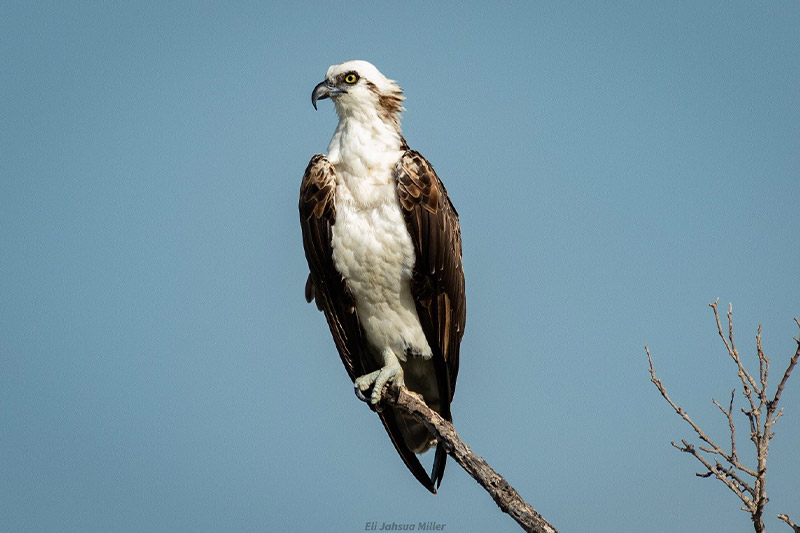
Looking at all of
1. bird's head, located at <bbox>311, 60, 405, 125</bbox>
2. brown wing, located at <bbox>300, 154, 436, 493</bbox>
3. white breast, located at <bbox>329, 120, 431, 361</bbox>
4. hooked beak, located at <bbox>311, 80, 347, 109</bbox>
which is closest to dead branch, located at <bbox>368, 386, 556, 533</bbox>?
brown wing, located at <bbox>300, 154, 436, 493</bbox>

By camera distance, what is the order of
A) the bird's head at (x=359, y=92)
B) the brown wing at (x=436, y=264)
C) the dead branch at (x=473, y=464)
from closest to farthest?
the dead branch at (x=473, y=464)
the brown wing at (x=436, y=264)
the bird's head at (x=359, y=92)

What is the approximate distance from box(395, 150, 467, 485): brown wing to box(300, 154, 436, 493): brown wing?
0.40m

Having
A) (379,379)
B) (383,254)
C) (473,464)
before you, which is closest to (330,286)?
(383,254)

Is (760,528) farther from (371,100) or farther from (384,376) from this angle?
(371,100)

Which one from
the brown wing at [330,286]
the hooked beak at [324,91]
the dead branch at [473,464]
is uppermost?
the hooked beak at [324,91]

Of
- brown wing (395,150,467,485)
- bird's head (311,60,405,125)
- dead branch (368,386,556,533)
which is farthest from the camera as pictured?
bird's head (311,60,405,125)

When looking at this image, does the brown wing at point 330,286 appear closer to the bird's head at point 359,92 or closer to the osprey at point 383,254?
the osprey at point 383,254

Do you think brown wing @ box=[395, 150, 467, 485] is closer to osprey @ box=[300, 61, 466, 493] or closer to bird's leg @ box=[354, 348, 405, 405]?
osprey @ box=[300, 61, 466, 493]

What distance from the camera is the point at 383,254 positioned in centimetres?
701

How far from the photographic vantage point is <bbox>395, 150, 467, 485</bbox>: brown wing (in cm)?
695

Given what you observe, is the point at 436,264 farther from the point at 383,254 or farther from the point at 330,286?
the point at 330,286

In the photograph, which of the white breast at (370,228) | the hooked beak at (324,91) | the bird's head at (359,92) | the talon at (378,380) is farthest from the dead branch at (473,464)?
the hooked beak at (324,91)

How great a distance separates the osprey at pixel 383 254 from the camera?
6980 mm

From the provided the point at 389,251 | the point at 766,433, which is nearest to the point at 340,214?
the point at 389,251
